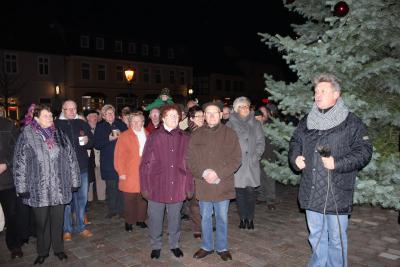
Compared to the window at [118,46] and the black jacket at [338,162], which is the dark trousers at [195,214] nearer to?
the black jacket at [338,162]

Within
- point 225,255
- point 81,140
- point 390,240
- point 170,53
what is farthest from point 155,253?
point 170,53

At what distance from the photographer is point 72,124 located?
18.7ft

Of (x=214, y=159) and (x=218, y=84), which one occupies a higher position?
(x=218, y=84)

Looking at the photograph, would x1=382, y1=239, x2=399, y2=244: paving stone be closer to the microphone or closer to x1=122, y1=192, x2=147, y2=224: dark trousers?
the microphone

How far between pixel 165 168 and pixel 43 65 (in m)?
33.2

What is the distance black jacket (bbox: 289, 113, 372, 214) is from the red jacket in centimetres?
180

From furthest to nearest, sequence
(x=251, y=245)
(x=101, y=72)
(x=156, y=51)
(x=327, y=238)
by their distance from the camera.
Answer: (x=156, y=51), (x=101, y=72), (x=251, y=245), (x=327, y=238)

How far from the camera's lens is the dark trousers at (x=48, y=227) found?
4668 millimetres

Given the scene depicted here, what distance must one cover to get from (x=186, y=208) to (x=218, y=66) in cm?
4342

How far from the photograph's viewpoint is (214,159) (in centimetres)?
468

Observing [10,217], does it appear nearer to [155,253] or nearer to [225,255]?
[155,253]

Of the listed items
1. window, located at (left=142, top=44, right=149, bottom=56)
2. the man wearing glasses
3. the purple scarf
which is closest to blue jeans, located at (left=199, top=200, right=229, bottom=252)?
the man wearing glasses

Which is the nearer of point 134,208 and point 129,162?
point 129,162

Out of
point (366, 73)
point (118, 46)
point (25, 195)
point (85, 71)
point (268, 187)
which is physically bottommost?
point (268, 187)
